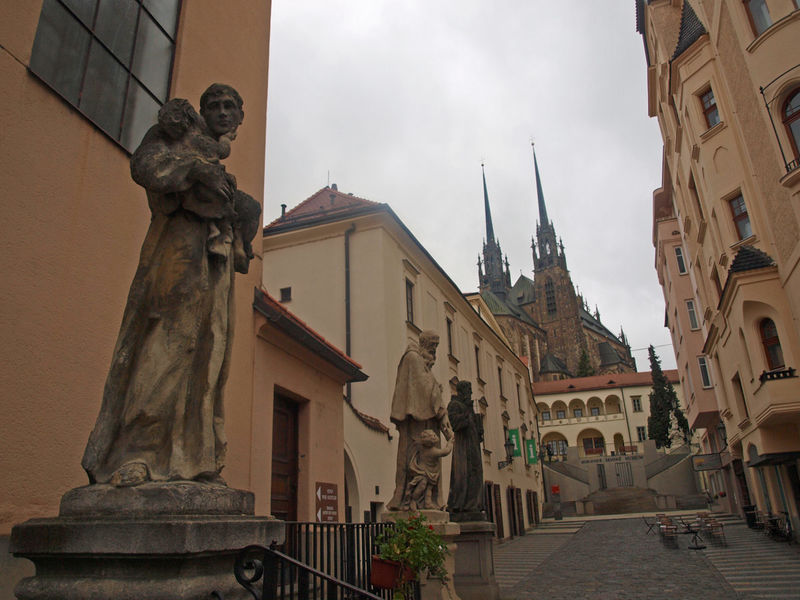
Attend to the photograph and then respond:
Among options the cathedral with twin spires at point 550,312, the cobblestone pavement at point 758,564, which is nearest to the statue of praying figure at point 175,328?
the cobblestone pavement at point 758,564

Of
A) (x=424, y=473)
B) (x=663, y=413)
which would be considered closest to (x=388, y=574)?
(x=424, y=473)

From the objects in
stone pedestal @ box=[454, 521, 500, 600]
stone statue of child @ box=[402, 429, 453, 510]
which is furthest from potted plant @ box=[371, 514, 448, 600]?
stone pedestal @ box=[454, 521, 500, 600]

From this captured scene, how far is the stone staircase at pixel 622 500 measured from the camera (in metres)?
42.1

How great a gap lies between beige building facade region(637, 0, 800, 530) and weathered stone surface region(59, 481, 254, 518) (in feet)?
44.8

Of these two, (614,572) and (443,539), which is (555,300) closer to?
(614,572)

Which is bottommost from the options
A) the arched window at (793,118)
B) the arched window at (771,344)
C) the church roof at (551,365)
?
the arched window at (771,344)

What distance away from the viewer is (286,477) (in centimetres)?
952

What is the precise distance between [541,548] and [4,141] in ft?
65.8

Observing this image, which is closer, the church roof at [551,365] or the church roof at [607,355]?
the church roof at [551,365]

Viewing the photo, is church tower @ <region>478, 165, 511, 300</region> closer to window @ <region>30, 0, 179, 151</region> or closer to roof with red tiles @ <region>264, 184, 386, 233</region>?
roof with red tiles @ <region>264, 184, 386, 233</region>

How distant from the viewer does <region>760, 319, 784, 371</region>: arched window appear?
561 inches

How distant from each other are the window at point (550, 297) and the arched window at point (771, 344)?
86.9m

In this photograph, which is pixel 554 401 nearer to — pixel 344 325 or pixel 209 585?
pixel 344 325

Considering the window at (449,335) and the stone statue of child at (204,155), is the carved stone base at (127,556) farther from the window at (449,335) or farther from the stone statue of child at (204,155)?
the window at (449,335)
